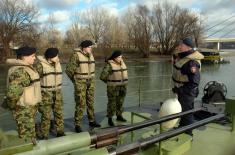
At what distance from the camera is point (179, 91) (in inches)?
218

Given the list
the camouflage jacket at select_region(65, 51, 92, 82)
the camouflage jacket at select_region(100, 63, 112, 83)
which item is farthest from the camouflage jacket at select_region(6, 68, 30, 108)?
the camouflage jacket at select_region(100, 63, 112, 83)

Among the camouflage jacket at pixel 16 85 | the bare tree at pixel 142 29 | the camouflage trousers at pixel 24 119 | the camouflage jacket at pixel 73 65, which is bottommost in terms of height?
the camouflage trousers at pixel 24 119

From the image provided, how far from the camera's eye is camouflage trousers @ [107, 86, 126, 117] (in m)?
6.38

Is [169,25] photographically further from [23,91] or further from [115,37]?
[23,91]

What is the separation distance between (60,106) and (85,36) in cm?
5903

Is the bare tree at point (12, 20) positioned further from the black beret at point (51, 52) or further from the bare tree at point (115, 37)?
the black beret at point (51, 52)

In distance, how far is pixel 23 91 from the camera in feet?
15.0

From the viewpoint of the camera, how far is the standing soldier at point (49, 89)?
5391 millimetres

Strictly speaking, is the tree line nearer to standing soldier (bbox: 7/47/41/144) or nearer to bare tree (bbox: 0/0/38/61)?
bare tree (bbox: 0/0/38/61)

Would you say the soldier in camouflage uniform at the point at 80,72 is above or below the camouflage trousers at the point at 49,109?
above

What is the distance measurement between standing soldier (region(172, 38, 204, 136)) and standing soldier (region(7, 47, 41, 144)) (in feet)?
7.35

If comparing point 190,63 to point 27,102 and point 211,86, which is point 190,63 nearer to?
point 27,102

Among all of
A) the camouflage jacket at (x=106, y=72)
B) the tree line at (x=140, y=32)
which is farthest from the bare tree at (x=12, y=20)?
the camouflage jacket at (x=106, y=72)

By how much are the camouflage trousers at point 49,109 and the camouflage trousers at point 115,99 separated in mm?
1089
